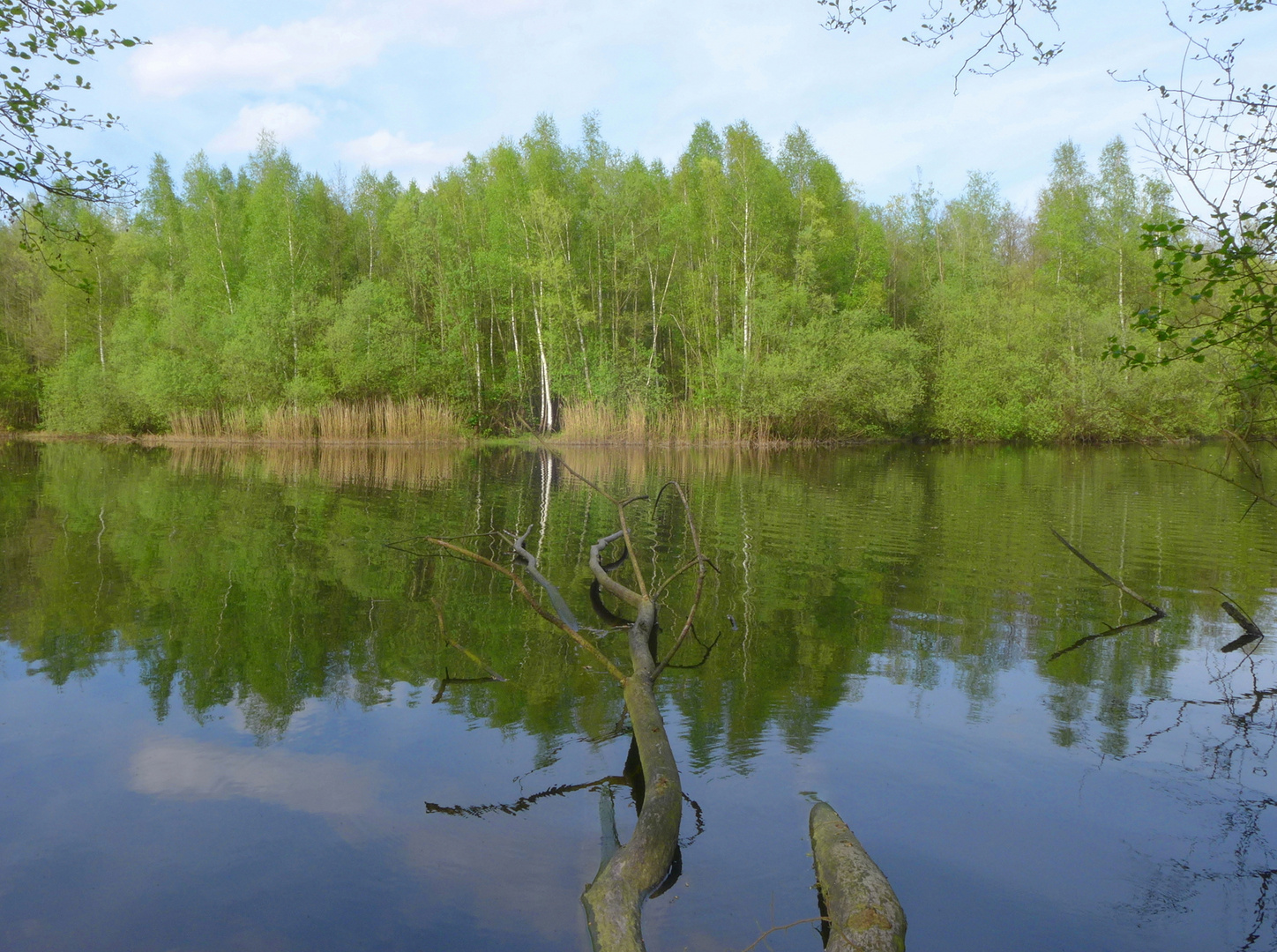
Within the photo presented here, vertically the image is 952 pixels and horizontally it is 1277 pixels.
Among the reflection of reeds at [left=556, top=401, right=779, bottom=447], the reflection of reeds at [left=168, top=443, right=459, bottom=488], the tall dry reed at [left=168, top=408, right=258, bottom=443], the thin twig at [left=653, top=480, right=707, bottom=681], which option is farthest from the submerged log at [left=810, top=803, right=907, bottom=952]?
the tall dry reed at [left=168, top=408, right=258, bottom=443]

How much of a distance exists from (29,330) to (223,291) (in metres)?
9.33

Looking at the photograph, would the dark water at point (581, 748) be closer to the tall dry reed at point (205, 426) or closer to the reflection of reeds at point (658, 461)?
the reflection of reeds at point (658, 461)

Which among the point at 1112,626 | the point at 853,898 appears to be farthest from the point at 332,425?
the point at 853,898

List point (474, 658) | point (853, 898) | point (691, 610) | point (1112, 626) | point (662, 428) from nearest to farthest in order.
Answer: point (853, 898)
point (474, 658)
point (691, 610)
point (1112, 626)
point (662, 428)

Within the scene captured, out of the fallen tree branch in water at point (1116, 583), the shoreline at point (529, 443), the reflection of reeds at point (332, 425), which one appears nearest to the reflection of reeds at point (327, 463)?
the shoreline at point (529, 443)

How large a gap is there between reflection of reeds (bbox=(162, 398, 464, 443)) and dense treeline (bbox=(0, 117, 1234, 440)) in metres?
0.36

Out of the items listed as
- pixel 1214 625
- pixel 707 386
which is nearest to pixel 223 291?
pixel 707 386

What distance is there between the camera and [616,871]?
278 cm

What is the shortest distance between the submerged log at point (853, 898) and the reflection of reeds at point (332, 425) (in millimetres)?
28549

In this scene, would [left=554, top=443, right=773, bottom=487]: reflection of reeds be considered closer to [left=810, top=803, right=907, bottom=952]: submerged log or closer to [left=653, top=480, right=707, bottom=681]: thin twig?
[left=653, top=480, right=707, bottom=681]: thin twig

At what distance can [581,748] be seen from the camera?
4.20m

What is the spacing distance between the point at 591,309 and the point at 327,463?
46.6 ft

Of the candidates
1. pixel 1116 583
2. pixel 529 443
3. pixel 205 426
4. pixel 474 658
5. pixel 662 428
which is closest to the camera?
pixel 474 658

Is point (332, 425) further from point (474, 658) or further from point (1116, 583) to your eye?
point (1116, 583)
